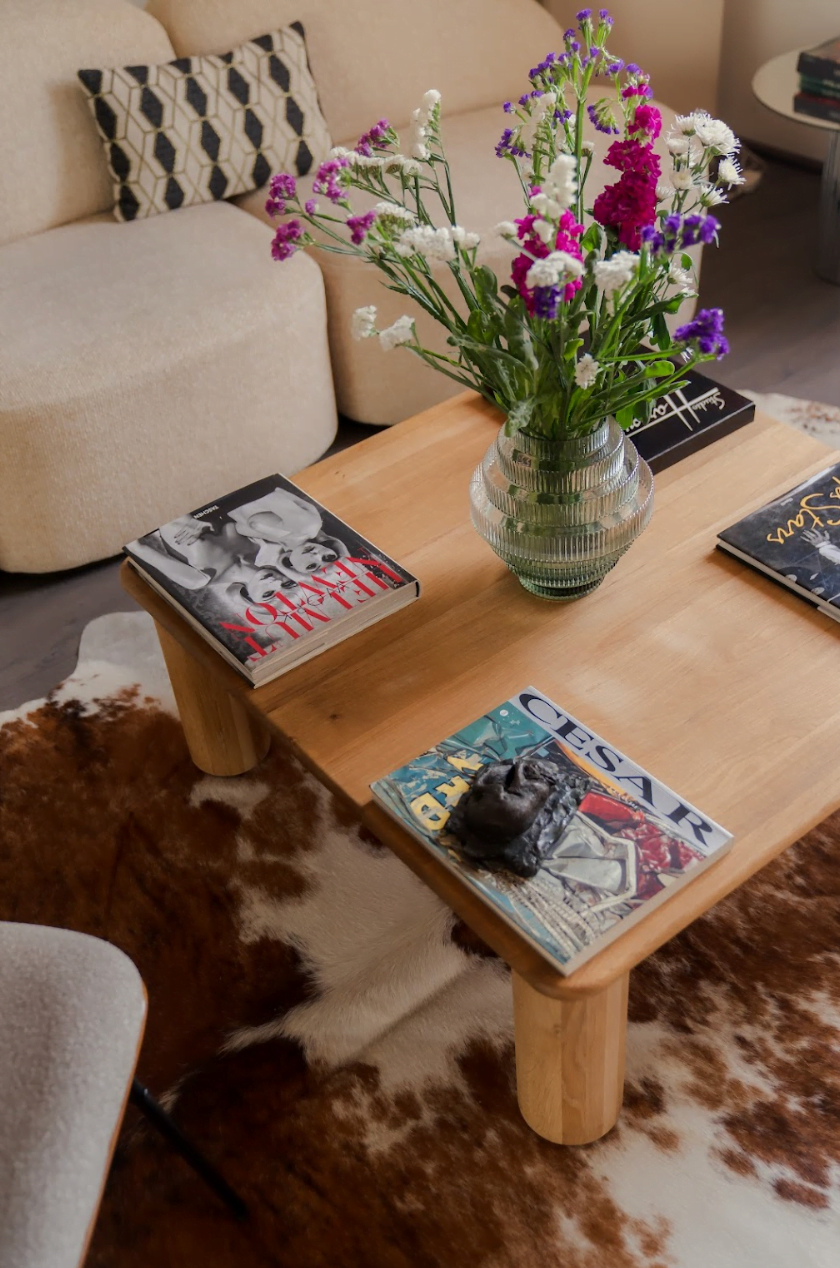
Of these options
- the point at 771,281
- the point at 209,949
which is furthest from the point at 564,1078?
the point at 771,281

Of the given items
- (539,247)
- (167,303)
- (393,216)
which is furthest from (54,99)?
(539,247)

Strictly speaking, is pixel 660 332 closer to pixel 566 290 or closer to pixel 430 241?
pixel 566 290

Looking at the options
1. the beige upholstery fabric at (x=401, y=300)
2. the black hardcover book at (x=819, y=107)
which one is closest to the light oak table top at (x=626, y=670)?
the beige upholstery fabric at (x=401, y=300)

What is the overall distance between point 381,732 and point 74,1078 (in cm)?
53

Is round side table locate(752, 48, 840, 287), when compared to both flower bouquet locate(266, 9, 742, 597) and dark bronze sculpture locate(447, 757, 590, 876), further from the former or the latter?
dark bronze sculpture locate(447, 757, 590, 876)

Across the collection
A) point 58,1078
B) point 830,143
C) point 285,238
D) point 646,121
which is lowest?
point 58,1078

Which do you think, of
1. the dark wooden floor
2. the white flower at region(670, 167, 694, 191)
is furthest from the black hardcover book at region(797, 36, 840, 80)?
the white flower at region(670, 167, 694, 191)

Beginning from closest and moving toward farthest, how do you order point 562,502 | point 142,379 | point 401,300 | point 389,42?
point 562,502, point 142,379, point 401,300, point 389,42

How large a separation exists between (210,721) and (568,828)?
77 centimetres

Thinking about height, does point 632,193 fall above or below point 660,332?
above

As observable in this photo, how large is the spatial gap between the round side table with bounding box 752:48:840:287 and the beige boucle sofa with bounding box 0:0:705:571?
Result: 12.3 inches

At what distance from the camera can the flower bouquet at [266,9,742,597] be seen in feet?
4.03

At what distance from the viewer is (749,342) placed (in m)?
2.90

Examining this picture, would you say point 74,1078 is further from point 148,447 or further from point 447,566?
point 148,447
